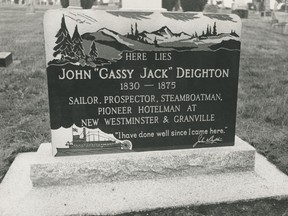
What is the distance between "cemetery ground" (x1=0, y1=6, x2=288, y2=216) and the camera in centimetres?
280

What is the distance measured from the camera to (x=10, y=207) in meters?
2.72

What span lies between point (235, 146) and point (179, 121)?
0.54 m

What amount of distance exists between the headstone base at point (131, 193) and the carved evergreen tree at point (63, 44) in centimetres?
82

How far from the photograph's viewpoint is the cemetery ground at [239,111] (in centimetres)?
280

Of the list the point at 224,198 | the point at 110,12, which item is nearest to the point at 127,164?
the point at 224,198

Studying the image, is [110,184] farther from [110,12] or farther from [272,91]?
[272,91]

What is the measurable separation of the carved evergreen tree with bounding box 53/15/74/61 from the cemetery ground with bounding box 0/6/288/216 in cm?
121

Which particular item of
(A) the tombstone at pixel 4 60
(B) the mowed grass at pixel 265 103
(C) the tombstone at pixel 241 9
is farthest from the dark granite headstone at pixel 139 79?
(C) the tombstone at pixel 241 9

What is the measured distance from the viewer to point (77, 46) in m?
2.87

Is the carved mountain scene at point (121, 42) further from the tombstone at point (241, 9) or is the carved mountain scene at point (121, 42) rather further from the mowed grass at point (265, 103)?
the tombstone at point (241, 9)

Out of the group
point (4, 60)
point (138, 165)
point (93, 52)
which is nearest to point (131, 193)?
point (138, 165)

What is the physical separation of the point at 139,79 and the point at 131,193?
34.8 inches
